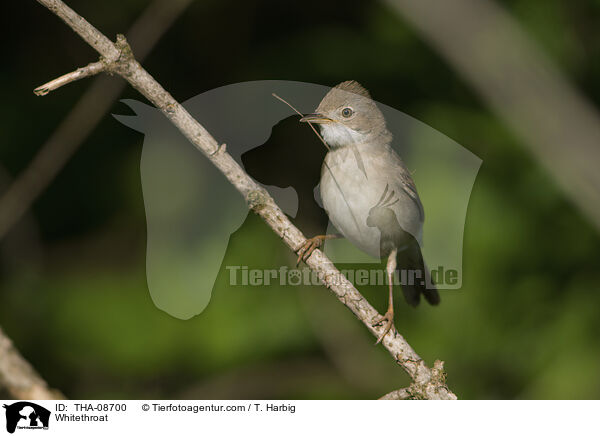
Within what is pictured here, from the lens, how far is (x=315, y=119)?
2592mm

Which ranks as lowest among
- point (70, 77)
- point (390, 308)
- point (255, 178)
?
point (390, 308)

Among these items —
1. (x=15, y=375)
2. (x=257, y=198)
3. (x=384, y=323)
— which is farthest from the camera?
(x=384, y=323)

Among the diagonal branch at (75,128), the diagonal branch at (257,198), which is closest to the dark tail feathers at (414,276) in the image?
the diagonal branch at (257,198)

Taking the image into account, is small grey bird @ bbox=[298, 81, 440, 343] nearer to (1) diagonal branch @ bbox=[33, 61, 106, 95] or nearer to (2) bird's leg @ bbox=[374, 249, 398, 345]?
(2) bird's leg @ bbox=[374, 249, 398, 345]

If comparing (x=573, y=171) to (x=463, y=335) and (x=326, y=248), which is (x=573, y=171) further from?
(x=326, y=248)

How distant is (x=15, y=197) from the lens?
3.66 m

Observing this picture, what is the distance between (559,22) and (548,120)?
126 cm

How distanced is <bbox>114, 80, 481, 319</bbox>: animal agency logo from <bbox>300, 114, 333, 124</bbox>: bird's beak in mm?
130

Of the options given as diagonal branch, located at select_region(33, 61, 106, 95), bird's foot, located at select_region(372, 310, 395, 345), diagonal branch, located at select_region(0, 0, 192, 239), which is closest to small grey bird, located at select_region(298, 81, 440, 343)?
bird's foot, located at select_region(372, 310, 395, 345)

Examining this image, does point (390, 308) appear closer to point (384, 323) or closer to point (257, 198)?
point (384, 323)

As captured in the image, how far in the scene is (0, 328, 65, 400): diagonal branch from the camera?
1.29 metres

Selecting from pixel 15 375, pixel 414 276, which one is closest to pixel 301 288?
pixel 414 276
